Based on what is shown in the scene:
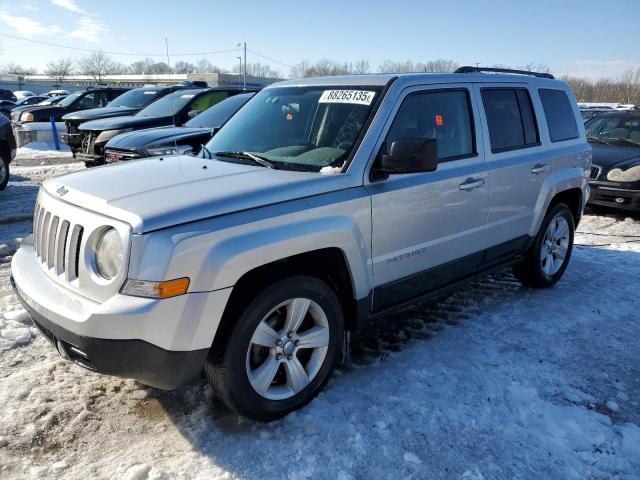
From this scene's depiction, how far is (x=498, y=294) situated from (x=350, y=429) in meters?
2.71

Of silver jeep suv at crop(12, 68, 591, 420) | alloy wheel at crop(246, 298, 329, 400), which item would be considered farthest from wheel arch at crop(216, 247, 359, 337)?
alloy wheel at crop(246, 298, 329, 400)

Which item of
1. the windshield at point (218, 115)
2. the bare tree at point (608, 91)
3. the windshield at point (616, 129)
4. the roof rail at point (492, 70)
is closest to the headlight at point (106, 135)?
the windshield at point (218, 115)

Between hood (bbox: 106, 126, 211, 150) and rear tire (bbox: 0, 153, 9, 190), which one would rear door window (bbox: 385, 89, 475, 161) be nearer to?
hood (bbox: 106, 126, 211, 150)

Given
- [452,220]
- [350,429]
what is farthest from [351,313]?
[452,220]

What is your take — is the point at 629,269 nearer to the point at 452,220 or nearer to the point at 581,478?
the point at 452,220

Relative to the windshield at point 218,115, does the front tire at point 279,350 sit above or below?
below

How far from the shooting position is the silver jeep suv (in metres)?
2.51

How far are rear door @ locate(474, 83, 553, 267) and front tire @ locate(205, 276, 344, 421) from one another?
1.83 m

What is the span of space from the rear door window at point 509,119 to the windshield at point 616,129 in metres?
5.95

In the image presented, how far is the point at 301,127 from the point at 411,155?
Result: 0.96 meters

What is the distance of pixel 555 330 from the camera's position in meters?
4.34

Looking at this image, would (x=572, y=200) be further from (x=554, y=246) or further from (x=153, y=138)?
(x=153, y=138)

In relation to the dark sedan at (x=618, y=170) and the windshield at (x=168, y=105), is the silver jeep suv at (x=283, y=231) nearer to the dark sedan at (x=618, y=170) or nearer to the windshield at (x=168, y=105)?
the dark sedan at (x=618, y=170)

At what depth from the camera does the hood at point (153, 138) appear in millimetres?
7332
